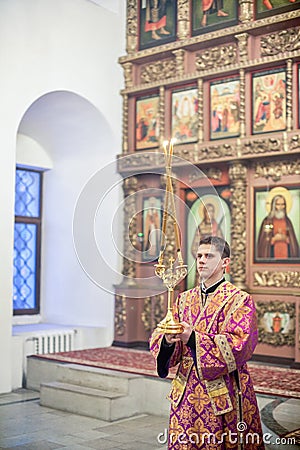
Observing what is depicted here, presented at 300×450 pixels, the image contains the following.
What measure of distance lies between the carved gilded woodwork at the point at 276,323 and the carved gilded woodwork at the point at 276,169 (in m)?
1.67

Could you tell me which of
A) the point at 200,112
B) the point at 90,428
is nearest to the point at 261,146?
the point at 200,112

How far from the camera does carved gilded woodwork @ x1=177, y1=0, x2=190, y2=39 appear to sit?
9.79m

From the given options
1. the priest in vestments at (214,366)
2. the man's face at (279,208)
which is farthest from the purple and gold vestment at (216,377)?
the man's face at (279,208)

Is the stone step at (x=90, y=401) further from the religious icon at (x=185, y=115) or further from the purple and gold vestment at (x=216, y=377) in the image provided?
the religious icon at (x=185, y=115)

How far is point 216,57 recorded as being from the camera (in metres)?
9.53

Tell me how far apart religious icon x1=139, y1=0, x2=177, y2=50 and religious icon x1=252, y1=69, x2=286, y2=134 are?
5.53ft

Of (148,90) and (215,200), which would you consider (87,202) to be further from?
(148,90)

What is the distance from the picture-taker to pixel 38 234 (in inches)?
431

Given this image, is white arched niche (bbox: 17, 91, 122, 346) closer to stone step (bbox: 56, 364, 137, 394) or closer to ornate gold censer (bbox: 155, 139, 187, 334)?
stone step (bbox: 56, 364, 137, 394)

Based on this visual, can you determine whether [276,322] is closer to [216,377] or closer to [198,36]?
[198,36]

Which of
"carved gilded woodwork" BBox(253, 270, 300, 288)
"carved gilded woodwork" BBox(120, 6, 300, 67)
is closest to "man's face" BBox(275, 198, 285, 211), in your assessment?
"carved gilded woodwork" BBox(253, 270, 300, 288)

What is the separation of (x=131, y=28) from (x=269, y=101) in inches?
107

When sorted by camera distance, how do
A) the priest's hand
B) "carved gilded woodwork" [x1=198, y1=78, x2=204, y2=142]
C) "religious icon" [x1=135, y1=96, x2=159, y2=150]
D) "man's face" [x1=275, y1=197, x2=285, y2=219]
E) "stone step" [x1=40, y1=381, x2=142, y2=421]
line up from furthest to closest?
1. "religious icon" [x1=135, y1=96, x2=159, y2=150]
2. "carved gilded woodwork" [x1=198, y1=78, x2=204, y2=142]
3. "man's face" [x1=275, y1=197, x2=285, y2=219]
4. "stone step" [x1=40, y1=381, x2=142, y2=421]
5. the priest's hand

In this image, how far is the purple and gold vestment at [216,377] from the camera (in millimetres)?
3803
